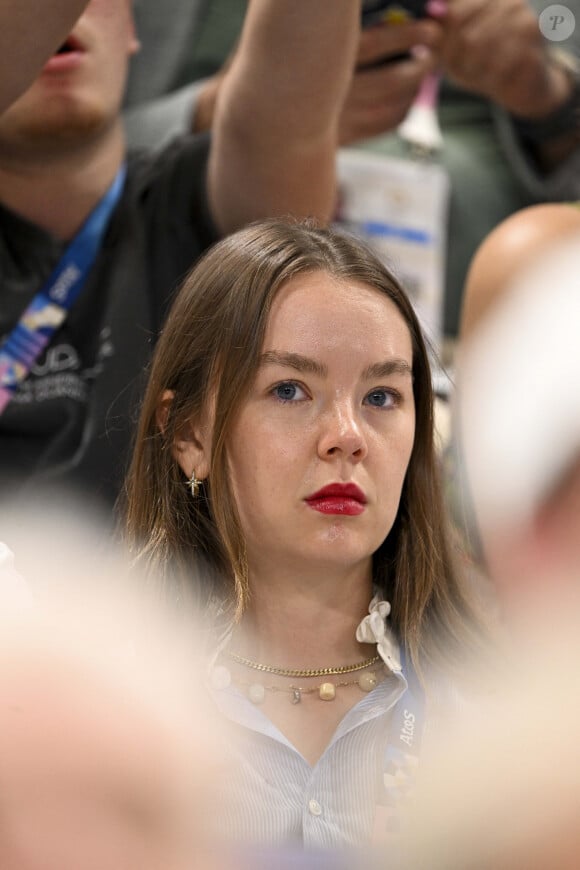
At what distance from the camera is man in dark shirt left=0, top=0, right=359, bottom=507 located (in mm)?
765

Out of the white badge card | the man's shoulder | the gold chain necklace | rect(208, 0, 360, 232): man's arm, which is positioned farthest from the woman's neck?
the white badge card

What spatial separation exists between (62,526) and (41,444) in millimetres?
108

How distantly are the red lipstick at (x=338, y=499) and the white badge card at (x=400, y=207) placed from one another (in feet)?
1.91

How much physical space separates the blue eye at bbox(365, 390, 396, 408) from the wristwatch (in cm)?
49

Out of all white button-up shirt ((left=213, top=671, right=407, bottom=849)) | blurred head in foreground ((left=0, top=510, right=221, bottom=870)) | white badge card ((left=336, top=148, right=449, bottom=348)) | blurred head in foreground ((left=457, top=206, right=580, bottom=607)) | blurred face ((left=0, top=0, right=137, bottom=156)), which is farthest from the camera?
white badge card ((left=336, top=148, right=449, bottom=348))

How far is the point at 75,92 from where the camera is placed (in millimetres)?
856

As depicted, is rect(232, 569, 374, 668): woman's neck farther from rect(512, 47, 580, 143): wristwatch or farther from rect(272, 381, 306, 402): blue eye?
rect(512, 47, 580, 143): wristwatch

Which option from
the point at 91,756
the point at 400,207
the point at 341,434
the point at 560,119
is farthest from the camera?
the point at 400,207

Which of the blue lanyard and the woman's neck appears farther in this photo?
the blue lanyard

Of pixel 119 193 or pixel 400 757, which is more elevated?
pixel 119 193

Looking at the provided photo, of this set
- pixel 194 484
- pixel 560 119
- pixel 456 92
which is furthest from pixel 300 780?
pixel 456 92

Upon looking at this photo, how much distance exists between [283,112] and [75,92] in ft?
0.57

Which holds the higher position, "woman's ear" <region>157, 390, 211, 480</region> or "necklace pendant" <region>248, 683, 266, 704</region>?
"woman's ear" <region>157, 390, 211, 480</region>

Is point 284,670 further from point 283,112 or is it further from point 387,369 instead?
point 283,112
